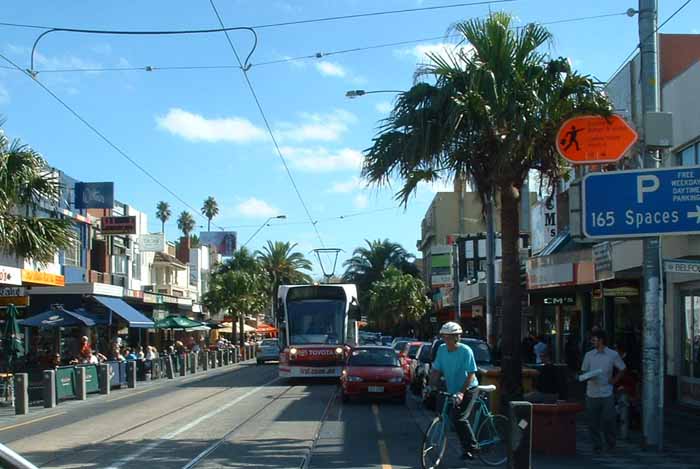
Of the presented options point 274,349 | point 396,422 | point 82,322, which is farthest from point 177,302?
point 396,422

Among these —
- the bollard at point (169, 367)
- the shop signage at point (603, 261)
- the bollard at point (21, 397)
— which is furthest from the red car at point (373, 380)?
the bollard at point (169, 367)

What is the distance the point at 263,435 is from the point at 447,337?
5314mm

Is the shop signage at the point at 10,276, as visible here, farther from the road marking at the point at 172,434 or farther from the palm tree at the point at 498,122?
the palm tree at the point at 498,122

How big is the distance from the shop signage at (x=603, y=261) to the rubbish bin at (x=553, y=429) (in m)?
9.63

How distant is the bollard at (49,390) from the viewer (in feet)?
75.1

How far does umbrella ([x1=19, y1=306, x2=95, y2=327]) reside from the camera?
28.9m

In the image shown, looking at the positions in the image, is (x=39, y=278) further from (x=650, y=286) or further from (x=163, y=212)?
(x=163, y=212)

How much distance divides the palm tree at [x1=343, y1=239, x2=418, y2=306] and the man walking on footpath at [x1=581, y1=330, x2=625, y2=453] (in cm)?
Answer: 6567

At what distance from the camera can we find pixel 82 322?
2948 centimetres

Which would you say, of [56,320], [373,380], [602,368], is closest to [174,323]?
[56,320]

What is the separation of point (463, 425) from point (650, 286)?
4.10 meters

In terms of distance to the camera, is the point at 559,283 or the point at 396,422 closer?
the point at 396,422

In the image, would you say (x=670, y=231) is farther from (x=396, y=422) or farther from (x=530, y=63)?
(x=396, y=422)

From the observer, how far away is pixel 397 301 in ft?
222
